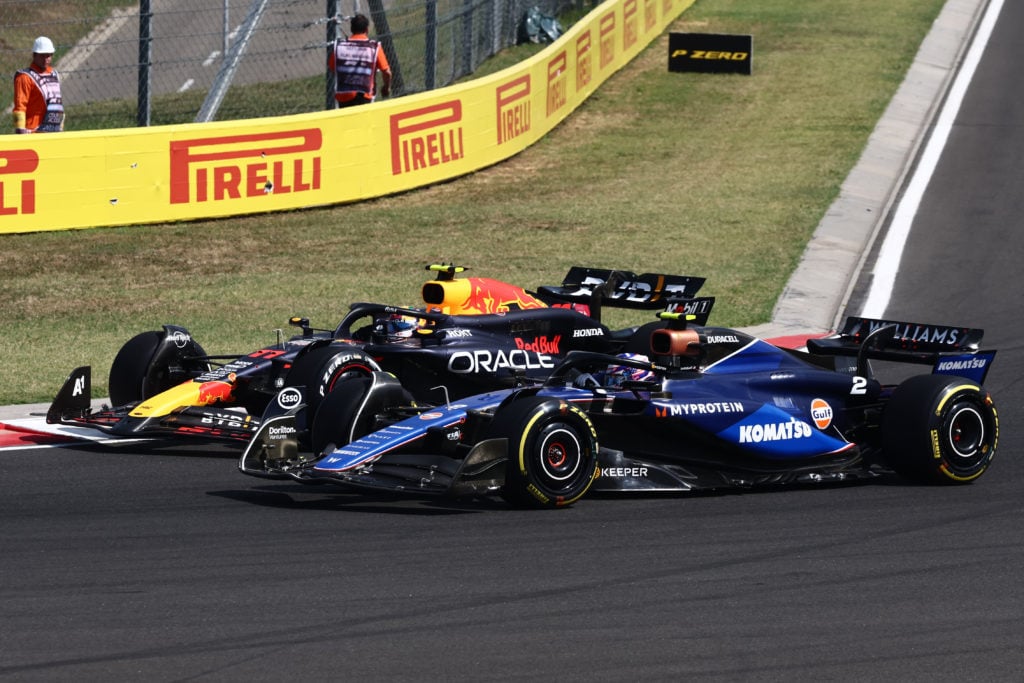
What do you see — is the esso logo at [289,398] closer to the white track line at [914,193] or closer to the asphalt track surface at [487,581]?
the asphalt track surface at [487,581]

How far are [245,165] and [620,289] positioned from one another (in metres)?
8.16

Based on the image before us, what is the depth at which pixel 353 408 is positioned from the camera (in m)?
10.0

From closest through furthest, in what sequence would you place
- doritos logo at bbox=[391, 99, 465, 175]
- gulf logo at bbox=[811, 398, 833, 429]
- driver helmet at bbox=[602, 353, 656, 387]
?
driver helmet at bbox=[602, 353, 656, 387]
gulf logo at bbox=[811, 398, 833, 429]
doritos logo at bbox=[391, 99, 465, 175]

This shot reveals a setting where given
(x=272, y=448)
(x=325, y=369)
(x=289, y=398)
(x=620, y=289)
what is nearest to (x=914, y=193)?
(x=620, y=289)

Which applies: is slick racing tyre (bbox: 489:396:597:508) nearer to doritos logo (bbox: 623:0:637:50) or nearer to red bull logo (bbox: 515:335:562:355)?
red bull logo (bbox: 515:335:562:355)

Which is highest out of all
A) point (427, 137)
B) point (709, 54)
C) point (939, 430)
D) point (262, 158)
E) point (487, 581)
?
point (709, 54)

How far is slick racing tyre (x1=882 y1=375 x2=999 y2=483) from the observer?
32.6 ft

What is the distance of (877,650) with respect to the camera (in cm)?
690

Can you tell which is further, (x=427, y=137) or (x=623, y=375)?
(x=427, y=137)

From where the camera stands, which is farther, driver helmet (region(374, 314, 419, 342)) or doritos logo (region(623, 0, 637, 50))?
doritos logo (region(623, 0, 637, 50))

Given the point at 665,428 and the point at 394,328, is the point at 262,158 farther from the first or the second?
the point at 665,428

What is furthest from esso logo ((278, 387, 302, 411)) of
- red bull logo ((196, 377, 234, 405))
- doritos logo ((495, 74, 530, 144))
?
doritos logo ((495, 74, 530, 144))

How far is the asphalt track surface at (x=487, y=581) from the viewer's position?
674 cm

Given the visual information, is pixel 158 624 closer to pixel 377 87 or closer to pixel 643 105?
pixel 377 87
